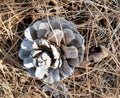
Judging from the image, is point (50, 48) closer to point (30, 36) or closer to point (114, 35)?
→ point (30, 36)

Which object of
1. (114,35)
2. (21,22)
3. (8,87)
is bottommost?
(8,87)

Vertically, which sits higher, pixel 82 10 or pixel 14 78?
pixel 82 10

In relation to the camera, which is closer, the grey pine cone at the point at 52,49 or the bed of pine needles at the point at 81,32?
the grey pine cone at the point at 52,49

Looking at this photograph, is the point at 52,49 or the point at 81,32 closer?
the point at 52,49

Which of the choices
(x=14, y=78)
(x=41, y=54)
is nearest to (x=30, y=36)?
(x=41, y=54)
